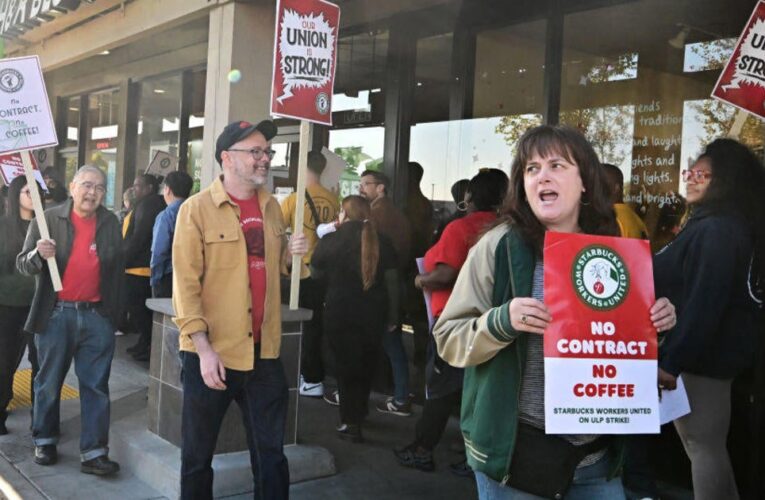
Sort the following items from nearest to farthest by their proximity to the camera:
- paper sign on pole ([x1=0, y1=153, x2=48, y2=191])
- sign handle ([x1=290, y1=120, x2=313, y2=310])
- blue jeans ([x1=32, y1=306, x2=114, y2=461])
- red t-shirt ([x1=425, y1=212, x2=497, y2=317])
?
sign handle ([x1=290, y1=120, x2=313, y2=310]), red t-shirt ([x1=425, y1=212, x2=497, y2=317]), blue jeans ([x1=32, y1=306, x2=114, y2=461]), paper sign on pole ([x1=0, y1=153, x2=48, y2=191])

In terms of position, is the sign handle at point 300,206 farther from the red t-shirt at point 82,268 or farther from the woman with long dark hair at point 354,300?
the red t-shirt at point 82,268

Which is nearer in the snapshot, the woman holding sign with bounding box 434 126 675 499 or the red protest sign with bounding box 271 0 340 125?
the woman holding sign with bounding box 434 126 675 499

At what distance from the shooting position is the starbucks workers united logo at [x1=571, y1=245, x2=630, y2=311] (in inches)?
90.2

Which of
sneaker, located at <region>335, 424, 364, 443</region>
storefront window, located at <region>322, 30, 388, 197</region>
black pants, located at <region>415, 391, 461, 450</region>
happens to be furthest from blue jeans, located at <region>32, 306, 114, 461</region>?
storefront window, located at <region>322, 30, 388, 197</region>

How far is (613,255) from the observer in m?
2.35

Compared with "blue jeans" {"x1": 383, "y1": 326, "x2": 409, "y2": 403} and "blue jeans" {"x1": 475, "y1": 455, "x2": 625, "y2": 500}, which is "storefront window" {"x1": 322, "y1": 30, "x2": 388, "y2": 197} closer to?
"blue jeans" {"x1": 383, "y1": 326, "x2": 409, "y2": 403}

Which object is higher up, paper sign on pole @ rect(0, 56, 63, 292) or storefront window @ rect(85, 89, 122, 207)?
storefront window @ rect(85, 89, 122, 207)

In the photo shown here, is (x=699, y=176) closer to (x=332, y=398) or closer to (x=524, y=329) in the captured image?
(x=524, y=329)

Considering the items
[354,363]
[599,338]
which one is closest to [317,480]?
[354,363]

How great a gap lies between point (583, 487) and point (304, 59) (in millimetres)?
3337

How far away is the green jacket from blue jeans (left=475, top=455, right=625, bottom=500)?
0.05 metres

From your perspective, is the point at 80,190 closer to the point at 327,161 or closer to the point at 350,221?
the point at 350,221

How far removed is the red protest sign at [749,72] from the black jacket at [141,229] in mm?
Result: 6275

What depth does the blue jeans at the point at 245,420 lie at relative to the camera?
380 centimetres
